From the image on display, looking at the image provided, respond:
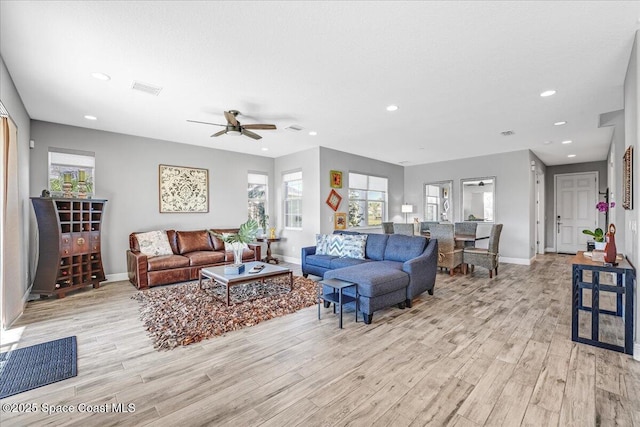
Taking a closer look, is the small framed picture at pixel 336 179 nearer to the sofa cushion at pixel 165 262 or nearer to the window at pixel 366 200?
the window at pixel 366 200

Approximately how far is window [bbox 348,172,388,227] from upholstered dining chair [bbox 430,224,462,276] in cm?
219

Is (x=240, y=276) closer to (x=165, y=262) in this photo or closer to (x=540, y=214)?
(x=165, y=262)

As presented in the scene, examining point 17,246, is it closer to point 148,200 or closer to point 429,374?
point 148,200

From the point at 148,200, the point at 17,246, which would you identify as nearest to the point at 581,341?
the point at 17,246

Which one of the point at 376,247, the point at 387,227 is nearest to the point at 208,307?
the point at 376,247

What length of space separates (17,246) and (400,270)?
182 inches

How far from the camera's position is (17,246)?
3365 mm

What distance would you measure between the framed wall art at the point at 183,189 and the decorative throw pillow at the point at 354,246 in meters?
3.42

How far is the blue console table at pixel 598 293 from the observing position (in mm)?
2451

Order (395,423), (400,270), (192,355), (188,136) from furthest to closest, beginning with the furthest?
1. (188,136)
2. (400,270)
3. (192,355)
4. (395,423)

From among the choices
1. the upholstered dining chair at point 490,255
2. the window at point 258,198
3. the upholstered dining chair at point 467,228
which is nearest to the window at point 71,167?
the window at point 258,198

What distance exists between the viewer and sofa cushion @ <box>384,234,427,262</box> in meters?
4.21

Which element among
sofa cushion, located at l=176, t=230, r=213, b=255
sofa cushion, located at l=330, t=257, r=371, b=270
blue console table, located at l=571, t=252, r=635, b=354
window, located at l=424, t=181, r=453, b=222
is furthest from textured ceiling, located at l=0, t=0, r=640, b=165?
window, located at l=424, t=181, r=453, b=222

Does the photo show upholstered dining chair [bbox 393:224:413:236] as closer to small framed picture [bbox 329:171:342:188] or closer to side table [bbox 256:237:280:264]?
small framed picture [bbox 329:171:342:188]
